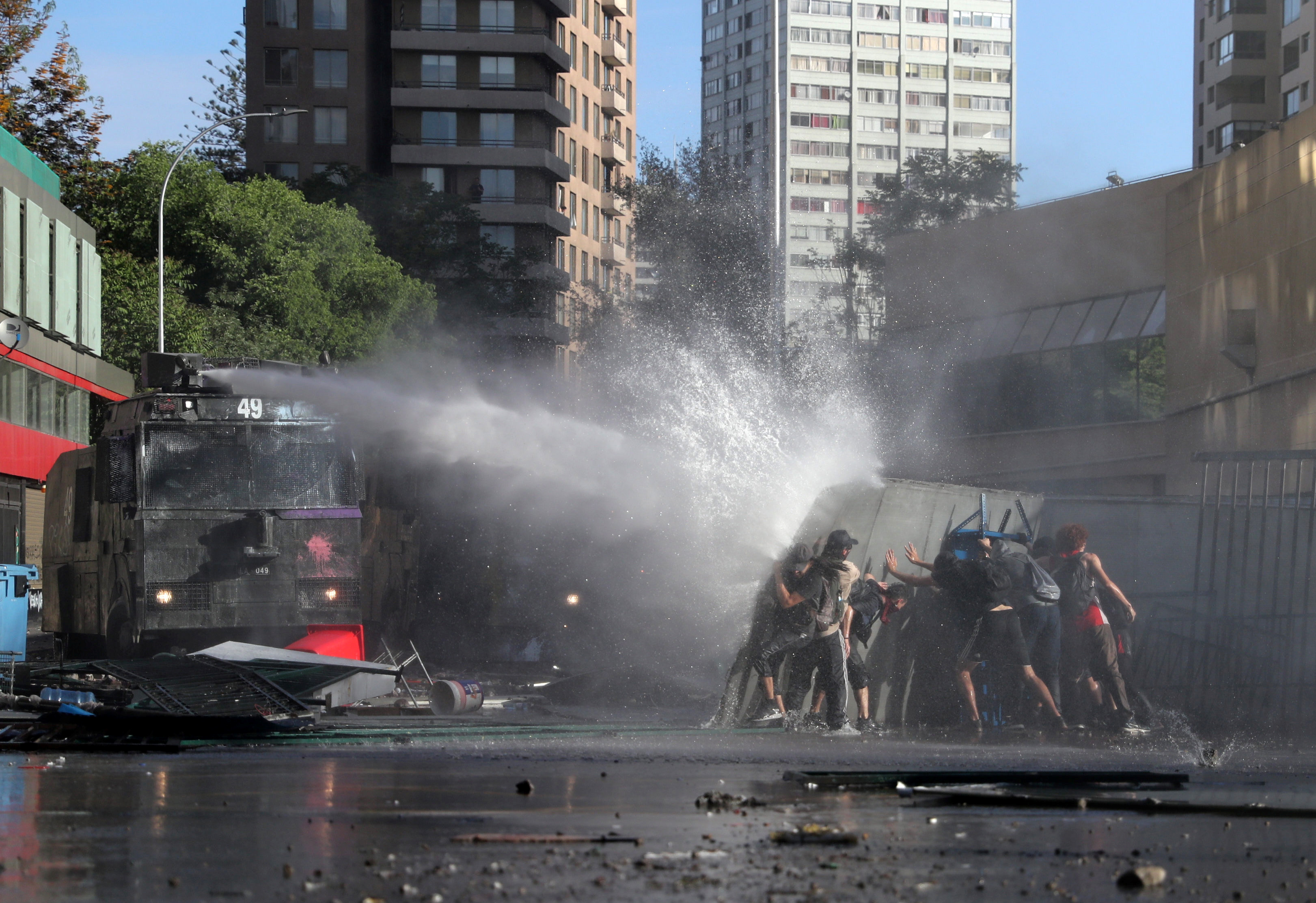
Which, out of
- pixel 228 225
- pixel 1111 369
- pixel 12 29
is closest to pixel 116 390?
pixel 228 225

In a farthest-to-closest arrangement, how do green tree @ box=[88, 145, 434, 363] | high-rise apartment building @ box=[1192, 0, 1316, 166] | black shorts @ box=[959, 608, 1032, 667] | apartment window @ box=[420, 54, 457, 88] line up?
apartment window @ box=[420, 54, 457, 88]
high-rise apartment building @ box=[1192, 0, 1316, 166]
green tree @ box=[88, 145, 434, 363]
black shorts @ box=[959, 608, 1032, 667]

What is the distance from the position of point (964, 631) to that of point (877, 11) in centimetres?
12287

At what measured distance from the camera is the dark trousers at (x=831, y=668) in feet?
41.2

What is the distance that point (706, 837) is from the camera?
6551mm

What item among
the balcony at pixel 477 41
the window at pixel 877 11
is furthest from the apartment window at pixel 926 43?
the balcony at pixel 477 41

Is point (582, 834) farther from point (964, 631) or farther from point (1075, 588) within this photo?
point (1075, 588)

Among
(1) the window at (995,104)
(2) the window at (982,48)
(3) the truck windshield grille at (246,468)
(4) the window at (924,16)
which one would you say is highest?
(4) the window at (924,16)

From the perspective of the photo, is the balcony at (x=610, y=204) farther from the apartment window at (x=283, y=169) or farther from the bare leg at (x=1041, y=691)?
the bare leg at (x=1041, y=691)

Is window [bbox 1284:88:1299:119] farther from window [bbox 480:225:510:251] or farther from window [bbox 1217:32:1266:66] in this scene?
window [bbox 480:225:510:251]

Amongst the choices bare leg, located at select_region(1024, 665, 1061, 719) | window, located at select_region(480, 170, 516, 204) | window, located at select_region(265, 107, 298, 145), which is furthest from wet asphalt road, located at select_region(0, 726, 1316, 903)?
window, located at select_region(480, 170, 516, 204)

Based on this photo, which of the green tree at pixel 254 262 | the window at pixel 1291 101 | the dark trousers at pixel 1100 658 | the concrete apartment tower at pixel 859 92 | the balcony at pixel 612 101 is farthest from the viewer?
the concrete apartment tower at pixel 859 92

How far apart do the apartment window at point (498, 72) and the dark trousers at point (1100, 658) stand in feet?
220

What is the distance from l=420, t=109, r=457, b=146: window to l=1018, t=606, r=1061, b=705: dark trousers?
218 feet

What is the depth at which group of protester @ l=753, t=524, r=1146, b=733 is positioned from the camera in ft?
40.6
